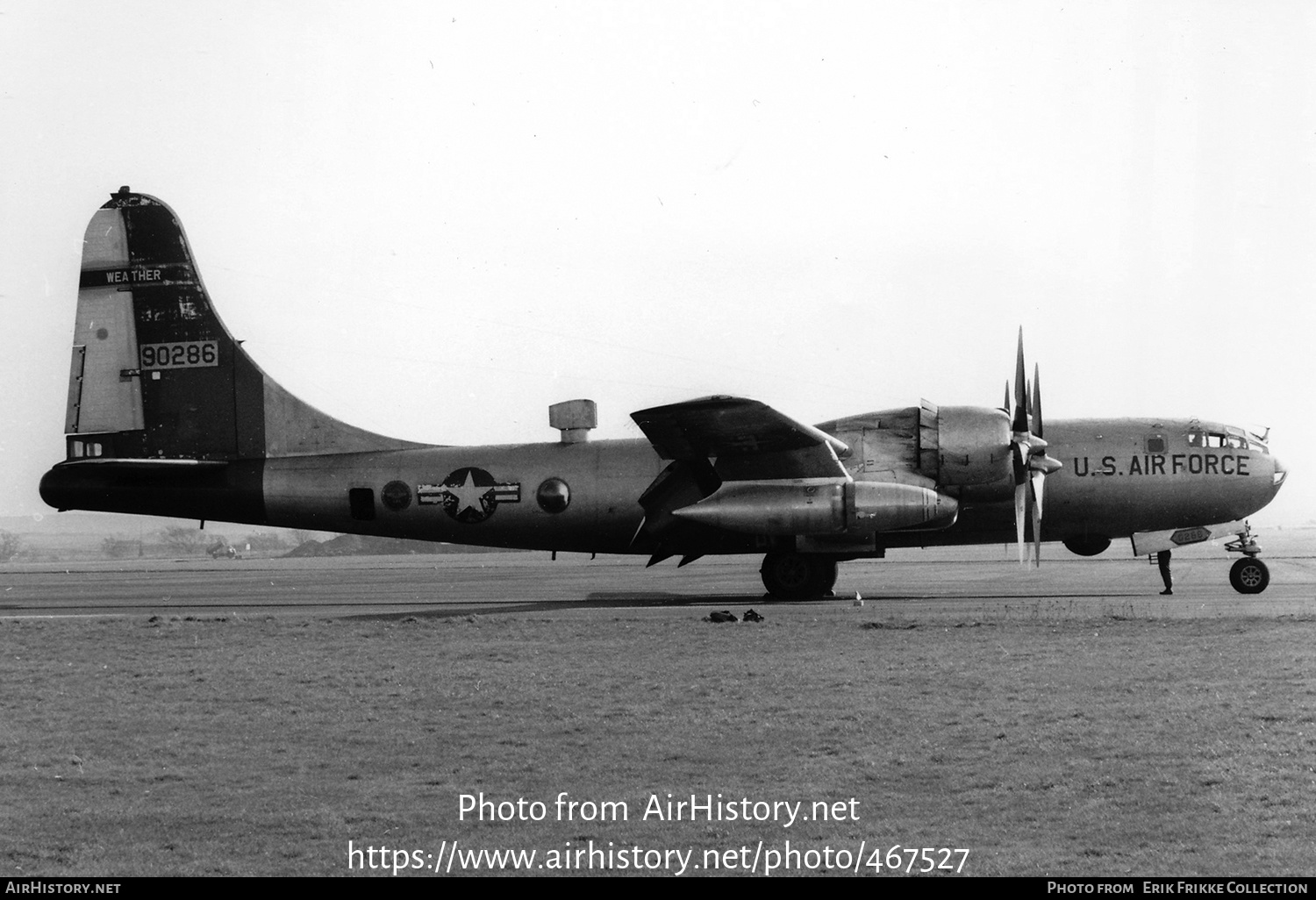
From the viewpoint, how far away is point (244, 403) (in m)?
28.8

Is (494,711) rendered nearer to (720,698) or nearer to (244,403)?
(720,698)

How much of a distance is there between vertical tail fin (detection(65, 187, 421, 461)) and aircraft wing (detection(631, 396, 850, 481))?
7735 millimetres

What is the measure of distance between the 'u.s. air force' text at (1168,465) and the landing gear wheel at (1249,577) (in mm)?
2176

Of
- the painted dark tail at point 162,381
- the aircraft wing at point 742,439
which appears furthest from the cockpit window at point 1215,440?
the painted dark tail at point 162,381

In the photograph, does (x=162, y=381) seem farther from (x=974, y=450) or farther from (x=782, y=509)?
(x=974, y=450)

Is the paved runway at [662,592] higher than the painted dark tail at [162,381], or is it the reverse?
the painted dark tail at [162,381]

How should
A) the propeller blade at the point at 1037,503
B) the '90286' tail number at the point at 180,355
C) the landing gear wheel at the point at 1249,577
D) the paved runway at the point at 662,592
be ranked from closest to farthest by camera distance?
the paved runway at the point at 662,592, the landing gear wheel at the point at 1249,577, the propeller blade at the point at 1037,503, the '90286' tail number at the point at 180,355

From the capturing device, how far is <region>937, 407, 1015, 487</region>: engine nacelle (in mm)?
24969

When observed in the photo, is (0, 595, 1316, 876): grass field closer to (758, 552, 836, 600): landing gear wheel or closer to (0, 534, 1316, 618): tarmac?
(0, 534, 1316, 618): tarmac

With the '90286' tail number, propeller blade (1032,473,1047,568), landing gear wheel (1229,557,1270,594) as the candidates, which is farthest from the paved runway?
the '90286' tail number

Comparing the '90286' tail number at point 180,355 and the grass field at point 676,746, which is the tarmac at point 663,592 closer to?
the grass field at point 676,746

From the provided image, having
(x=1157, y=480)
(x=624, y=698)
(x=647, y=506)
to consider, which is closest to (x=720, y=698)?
(x=624, y=698)

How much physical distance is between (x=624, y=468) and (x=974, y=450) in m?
7.75

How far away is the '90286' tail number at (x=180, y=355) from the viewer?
28.7m
